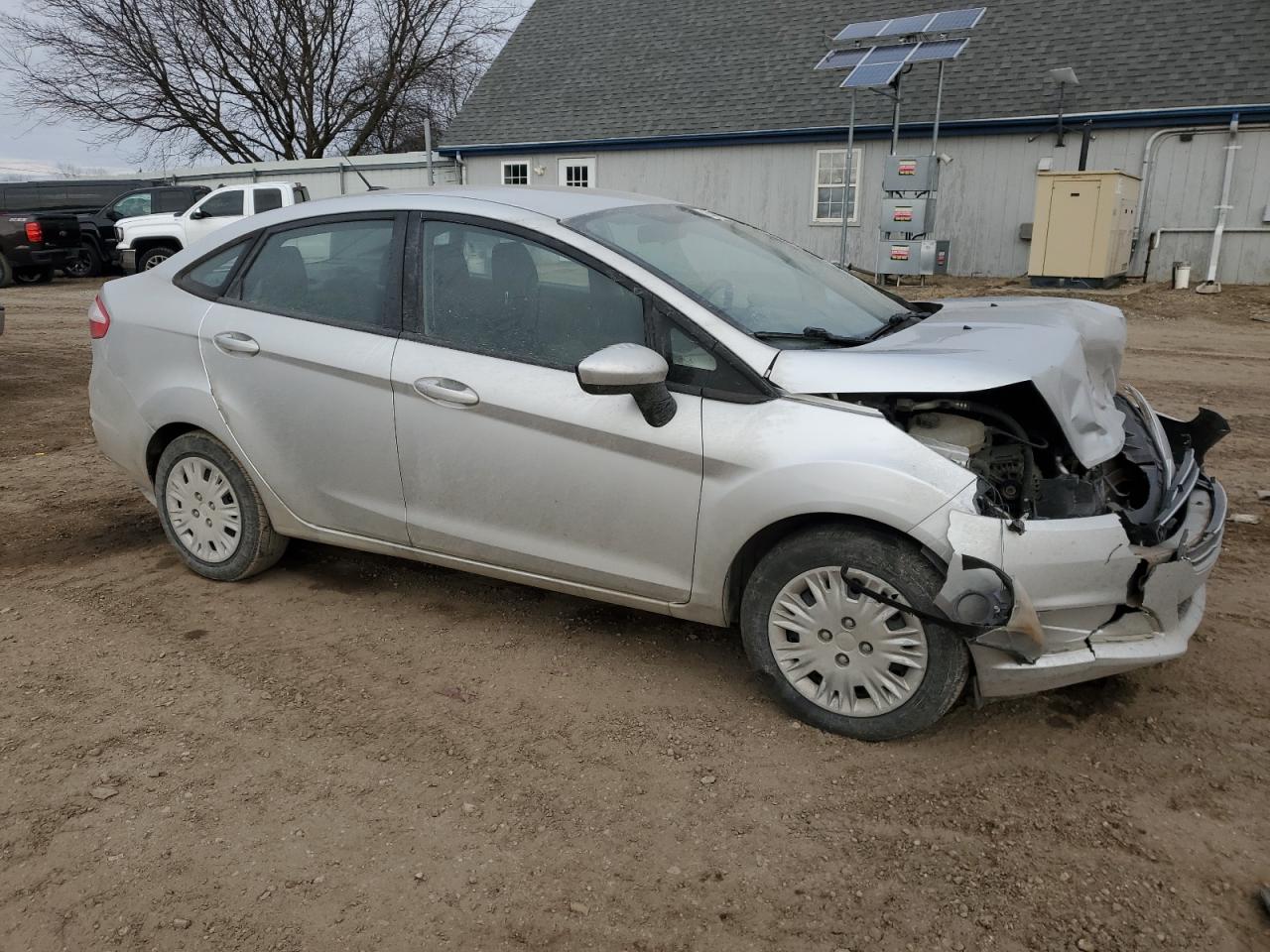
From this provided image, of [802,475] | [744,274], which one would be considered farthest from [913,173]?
[802,475]

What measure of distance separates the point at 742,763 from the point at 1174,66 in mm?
17807

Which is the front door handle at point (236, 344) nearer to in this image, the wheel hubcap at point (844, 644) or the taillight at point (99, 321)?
the taillight at point (99, 321)

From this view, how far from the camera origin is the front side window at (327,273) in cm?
395

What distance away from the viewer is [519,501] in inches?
143

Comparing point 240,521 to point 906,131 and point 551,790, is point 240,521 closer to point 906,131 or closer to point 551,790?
point 551,790

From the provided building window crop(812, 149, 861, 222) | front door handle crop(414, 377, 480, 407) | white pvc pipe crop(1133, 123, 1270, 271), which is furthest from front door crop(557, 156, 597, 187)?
front door handle crop(414, 377, 480, 407)

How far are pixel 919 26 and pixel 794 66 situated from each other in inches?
196

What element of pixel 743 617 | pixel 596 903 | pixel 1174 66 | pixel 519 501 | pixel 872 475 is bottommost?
pixel 596 903

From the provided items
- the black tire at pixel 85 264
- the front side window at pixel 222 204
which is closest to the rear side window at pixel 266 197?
the front side window at pixel 222 204

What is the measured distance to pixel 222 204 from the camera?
61.0 ft

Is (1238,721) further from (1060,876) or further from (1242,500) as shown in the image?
(1242,500)

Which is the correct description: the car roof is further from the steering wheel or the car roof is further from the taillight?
the taillight

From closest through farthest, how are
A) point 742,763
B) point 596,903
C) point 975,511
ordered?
1. point 596,903
2. point 975,511
3. point 742,763

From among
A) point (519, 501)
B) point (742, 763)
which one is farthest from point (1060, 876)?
point (519, 501)
